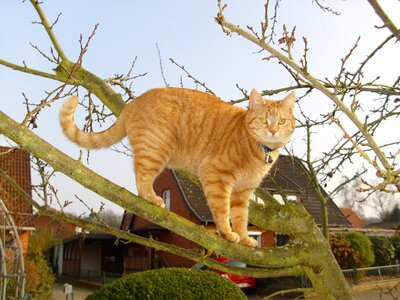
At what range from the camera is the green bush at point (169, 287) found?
5.63 meters

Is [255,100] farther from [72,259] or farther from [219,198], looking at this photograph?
[72,259]

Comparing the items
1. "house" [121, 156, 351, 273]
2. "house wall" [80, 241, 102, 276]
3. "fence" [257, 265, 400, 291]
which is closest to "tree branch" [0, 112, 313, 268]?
"fence" [257, 265, 400, 291]

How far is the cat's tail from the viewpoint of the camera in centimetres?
307

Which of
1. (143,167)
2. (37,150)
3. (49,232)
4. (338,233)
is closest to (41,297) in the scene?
(49,232)

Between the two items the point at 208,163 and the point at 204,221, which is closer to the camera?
the point at 208,163

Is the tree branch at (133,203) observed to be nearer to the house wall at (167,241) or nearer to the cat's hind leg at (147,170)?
the cat's hind leg at (147,170)

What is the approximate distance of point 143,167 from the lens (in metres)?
3.00

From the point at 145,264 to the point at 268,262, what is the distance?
17.1 metres

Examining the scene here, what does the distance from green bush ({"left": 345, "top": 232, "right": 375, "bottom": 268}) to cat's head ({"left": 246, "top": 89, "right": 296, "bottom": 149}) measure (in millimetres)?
13386

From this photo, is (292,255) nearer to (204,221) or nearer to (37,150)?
(37,150)

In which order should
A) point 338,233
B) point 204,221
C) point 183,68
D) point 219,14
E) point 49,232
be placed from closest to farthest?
1. point 219,14
2. point 183,68
3. point 204,221
4. point 338,233
5. point 49,232

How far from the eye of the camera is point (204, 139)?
10.5 ft

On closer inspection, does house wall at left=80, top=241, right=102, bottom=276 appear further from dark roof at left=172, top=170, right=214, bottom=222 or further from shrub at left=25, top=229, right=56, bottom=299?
dark roof at left=172, top=170, right=214, bottom=222

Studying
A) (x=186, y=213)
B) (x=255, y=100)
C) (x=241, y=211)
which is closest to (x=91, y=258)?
(x=186, y=213)
